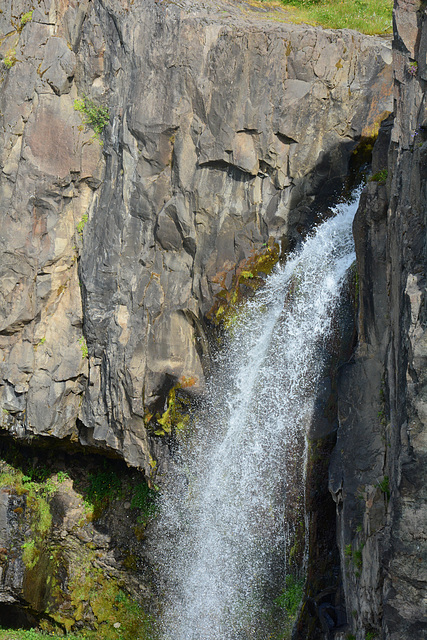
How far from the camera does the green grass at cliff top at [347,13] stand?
1245cm

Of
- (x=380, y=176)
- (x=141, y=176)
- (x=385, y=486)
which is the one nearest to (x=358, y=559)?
(x=385, y=486)

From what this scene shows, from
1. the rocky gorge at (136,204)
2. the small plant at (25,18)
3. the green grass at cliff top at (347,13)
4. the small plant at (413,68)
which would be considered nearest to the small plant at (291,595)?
the rocky gorge at (136,204)

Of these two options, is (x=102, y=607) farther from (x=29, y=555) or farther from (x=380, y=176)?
(x=380, y=176)

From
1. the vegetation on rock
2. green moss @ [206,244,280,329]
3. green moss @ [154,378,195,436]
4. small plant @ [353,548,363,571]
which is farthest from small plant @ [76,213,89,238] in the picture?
small plant @ [353,548,363,571]

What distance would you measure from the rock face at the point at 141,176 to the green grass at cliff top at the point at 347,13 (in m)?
1.34

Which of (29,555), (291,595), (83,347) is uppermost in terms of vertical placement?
(83,347)

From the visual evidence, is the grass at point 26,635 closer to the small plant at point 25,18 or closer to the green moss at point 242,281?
the green moss at point 242,281

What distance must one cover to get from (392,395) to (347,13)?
32.2 ft

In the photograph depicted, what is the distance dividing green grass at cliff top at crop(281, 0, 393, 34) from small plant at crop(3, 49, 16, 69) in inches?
244

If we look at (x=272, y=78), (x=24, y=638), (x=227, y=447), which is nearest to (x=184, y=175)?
(x=272, y=78)

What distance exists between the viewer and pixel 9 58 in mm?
11547

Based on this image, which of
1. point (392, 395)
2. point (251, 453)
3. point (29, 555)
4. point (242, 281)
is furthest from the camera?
point (29, 555)

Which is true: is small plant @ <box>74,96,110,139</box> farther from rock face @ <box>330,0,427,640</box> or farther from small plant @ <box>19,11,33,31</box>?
rock face @ <box>330,0,427,640</box>

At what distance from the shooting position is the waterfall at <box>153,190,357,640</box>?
1007 cm
